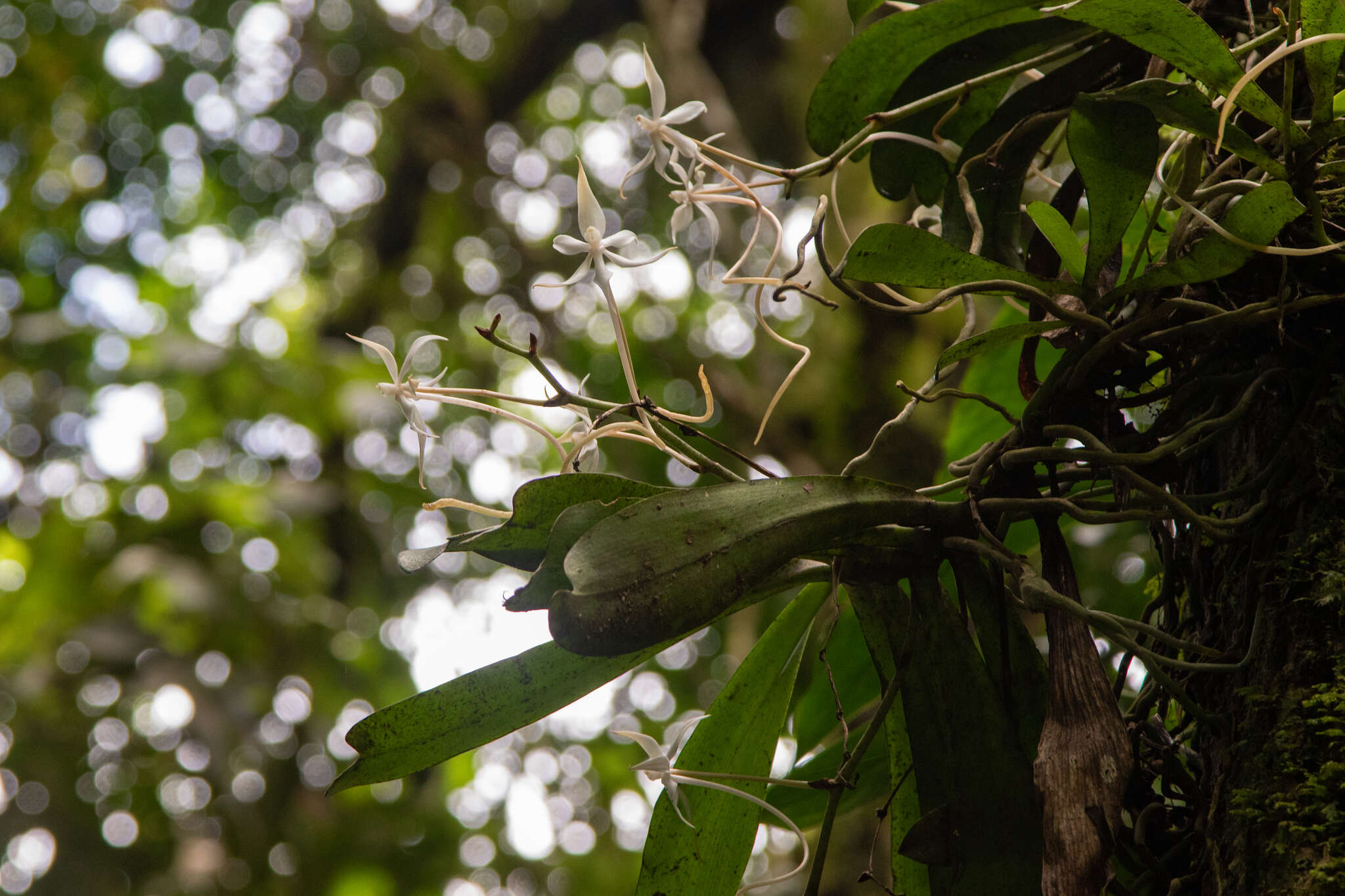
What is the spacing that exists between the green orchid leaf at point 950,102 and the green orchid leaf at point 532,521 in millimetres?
271

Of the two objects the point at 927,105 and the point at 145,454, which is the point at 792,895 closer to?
the point at 927,105

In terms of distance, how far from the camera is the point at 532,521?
368 millimetres

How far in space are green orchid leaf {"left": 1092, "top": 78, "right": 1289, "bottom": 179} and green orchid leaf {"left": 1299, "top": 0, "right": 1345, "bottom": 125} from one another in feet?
0.07

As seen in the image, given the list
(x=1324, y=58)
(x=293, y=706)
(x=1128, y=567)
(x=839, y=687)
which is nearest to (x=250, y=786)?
(x=293, y=706)

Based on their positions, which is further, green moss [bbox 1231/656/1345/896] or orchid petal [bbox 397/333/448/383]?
orchid petal [bbox 397/333/448/383]

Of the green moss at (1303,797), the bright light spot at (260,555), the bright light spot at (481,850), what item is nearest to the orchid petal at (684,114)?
the green moss at (1303,797)

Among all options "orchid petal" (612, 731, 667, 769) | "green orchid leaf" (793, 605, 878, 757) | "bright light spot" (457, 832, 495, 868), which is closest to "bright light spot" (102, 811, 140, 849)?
"bright light spot" (457, 832, 495, 868)

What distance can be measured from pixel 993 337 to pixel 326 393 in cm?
187

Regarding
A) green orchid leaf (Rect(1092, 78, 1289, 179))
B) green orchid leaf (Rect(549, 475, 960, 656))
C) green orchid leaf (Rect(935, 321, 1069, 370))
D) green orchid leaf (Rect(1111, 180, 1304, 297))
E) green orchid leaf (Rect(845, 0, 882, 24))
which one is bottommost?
green orchid leaf (Rect(549, 475, 960, 656))

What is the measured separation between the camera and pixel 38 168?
103 inches

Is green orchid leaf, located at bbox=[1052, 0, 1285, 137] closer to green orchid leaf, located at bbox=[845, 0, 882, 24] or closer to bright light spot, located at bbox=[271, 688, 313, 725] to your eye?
green orchid leaf, located at bbox=[845, 0, 882, 24]

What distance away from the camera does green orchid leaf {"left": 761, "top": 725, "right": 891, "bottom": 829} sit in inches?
21.2

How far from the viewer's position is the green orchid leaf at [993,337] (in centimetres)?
38

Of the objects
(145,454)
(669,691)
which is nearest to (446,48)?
(145,454)
